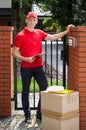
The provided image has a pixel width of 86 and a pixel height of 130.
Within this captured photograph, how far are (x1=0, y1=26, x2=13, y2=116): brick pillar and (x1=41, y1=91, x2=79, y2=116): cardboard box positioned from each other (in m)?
1.30

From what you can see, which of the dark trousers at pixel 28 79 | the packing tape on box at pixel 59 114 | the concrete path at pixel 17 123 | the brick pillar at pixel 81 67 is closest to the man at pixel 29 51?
the dark trousers at pixel 28 79

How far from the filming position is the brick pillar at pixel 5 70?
760cm

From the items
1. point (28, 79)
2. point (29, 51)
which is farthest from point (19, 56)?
point (28, 79)

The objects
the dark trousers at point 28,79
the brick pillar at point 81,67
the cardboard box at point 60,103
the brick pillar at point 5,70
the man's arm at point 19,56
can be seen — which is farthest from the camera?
the brick pillar at point 5,70

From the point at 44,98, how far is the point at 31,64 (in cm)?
80

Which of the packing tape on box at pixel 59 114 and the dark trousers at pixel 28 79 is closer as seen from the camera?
the packing tape on box at pixel 59 114

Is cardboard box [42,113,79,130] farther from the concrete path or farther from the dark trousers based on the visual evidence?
the dark trousers

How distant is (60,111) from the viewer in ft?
20.8

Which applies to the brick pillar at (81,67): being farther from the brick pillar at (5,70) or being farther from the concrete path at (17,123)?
the brick pillar at (5,70)

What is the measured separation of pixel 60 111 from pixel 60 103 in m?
A: 0.12

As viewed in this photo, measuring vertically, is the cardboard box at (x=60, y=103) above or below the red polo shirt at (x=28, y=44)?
below

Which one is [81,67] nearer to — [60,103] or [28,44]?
[60,103]

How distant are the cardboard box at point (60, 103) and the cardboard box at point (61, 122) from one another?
0.09 meters

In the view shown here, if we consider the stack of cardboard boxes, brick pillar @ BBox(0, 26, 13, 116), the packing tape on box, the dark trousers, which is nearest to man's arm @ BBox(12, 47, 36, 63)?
the dark trousers
